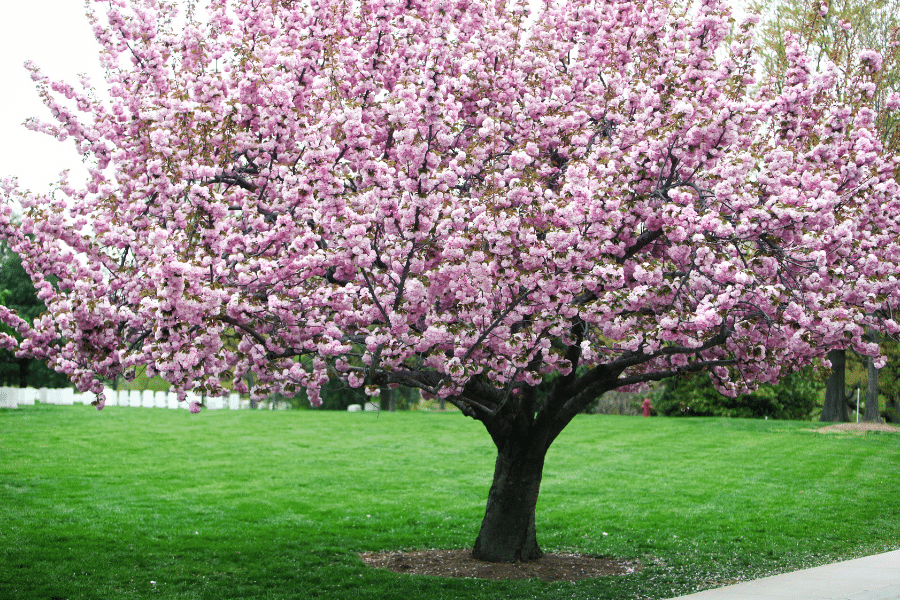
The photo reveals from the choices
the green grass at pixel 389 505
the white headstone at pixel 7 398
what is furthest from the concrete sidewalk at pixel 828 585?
the white headstone at pixel 7 398

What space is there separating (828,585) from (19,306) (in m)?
46.6

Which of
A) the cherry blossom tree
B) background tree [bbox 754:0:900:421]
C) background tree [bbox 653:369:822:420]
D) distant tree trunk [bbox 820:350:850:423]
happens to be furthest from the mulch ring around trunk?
background tree [bbox 653:369:822:420]

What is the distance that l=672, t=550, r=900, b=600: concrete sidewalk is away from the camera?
9.05m

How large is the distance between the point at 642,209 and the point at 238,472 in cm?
1664

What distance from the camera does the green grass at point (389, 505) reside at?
11.7 m

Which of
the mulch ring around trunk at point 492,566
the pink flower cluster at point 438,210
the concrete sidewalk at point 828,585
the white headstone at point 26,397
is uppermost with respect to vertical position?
the pink flower cluster at point 438,210

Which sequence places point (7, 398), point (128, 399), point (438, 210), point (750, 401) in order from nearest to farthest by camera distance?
1. point (438, 210)
2. point (750, 401)
3. point (7, 398)
4. point (128, 399)

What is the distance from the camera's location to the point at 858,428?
93.2 feet

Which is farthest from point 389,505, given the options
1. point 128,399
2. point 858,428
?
point 128,399

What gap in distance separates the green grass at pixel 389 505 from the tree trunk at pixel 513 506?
120 centimetres

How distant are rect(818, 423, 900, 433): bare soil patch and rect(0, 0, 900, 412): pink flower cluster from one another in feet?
62.9

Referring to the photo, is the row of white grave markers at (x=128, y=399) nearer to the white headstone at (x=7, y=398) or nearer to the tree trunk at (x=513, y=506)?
the white headstone at (x=7, y=398)

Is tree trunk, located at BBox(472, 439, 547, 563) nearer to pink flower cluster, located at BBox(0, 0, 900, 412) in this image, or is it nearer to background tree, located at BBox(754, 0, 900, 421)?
pink flower cluster, located at BBox(0, 0, 900, 412)

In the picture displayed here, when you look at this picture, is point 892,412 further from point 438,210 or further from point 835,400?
point 438,210
